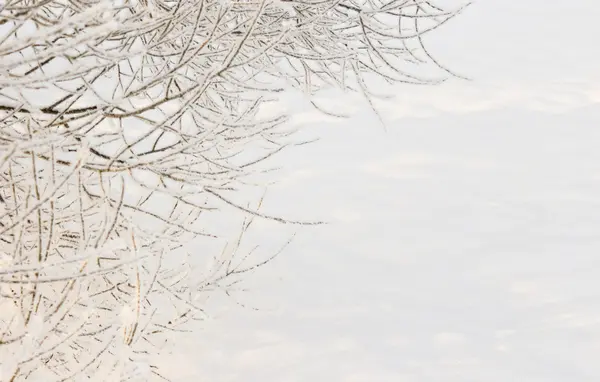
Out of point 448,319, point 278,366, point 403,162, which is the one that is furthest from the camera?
point 403,162

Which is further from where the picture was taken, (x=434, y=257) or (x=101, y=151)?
(x=434, y=257)

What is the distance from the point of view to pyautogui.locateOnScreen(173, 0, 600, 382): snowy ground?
13.7ft

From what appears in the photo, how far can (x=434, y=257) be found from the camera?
5395 millimetres

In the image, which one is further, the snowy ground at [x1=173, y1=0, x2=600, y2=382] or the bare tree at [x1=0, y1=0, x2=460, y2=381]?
the snowy ground at [x1=173, y1=0, x2=600, y2=382]

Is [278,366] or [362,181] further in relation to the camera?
[362,181]

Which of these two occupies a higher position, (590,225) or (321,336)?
(590,225)

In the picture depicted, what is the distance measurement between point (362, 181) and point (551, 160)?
224 centimetres

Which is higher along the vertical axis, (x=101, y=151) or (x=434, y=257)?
(x=101, y=151)

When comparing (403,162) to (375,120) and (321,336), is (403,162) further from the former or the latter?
(321,336)

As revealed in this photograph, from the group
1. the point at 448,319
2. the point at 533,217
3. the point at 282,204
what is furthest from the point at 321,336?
the point at 533,217

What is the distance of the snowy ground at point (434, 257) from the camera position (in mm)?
4176

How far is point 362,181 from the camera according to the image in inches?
280

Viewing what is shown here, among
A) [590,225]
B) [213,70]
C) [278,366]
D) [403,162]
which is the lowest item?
[278,366]

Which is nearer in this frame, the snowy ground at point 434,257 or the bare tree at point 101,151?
the bare tree at point 101,151
